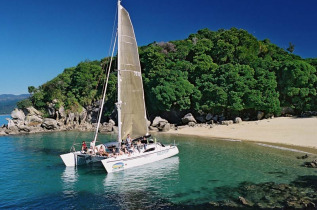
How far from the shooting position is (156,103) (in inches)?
2269

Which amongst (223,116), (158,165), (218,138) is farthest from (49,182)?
(223,116)

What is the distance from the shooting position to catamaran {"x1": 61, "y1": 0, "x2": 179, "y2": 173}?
26.6 m

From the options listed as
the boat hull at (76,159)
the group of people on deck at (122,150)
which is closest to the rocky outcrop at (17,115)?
the boat hull at (76,159)

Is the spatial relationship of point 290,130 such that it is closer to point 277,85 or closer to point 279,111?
point 279,111

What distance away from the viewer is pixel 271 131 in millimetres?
43281

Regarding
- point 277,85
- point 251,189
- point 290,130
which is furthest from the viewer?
point 277,85

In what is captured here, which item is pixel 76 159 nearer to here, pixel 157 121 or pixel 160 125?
pixel 160 125

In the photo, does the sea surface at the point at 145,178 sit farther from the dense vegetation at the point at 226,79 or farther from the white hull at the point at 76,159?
the dense vegetation at the point at 226,79

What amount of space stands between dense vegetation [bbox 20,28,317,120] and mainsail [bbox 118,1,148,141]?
25.3 meters

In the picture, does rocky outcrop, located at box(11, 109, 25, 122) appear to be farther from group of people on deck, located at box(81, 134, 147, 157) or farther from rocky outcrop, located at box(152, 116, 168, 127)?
group of people on deck, located at box(81, 134, 147, 157)

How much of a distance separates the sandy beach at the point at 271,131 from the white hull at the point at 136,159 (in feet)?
56.7

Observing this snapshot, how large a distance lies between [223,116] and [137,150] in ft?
105

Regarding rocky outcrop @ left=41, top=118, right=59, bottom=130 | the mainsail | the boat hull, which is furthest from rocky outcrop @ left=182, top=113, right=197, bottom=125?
the boat hull

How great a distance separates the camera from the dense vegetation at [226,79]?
5131cm
